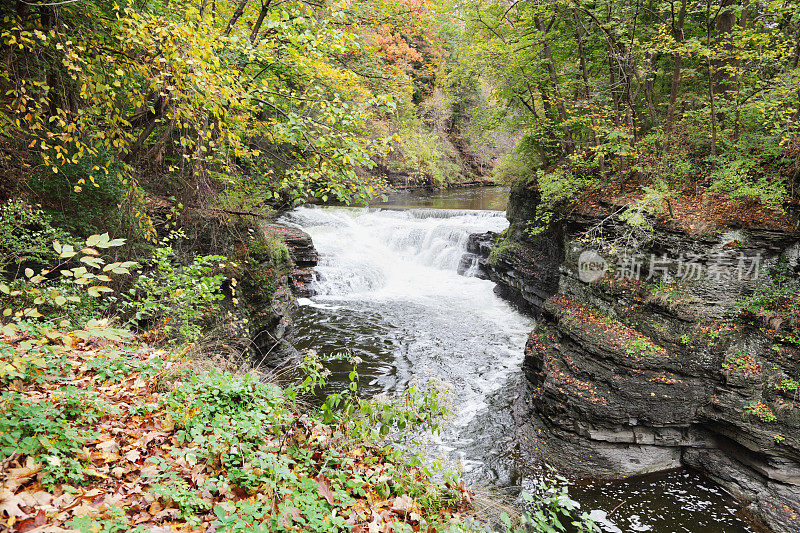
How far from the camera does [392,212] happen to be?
23.0 m

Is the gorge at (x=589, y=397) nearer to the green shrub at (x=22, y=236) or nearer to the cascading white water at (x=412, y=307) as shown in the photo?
the cascading white water at (x=412, y=307)

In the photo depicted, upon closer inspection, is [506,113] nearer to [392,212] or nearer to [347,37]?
[347,37]

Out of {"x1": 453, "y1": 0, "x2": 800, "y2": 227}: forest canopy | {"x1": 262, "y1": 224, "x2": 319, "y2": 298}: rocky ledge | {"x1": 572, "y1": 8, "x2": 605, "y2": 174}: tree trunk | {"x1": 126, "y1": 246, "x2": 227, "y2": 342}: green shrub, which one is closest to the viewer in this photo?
{"x1": 126, "y1": 246, "x2": 227, "y2": 342}: green shrub

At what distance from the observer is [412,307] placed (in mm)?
13680

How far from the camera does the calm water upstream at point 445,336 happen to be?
6219 millimetres

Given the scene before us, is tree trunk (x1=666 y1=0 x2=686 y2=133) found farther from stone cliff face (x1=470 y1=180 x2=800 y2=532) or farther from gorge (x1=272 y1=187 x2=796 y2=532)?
gorge (x1=272 y1=187 x2=796 y2=532)

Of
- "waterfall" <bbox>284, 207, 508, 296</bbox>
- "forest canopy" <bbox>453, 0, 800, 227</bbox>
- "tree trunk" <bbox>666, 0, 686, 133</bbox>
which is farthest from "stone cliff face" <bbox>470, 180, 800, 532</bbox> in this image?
"waterfall" <bbox>284, 207, 508, 296</bbox>

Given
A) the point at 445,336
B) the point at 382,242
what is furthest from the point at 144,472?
the point at 382,242

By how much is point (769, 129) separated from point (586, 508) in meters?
8.27

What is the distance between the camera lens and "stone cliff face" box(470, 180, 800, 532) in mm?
6348

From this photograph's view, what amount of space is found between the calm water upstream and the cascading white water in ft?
0.12

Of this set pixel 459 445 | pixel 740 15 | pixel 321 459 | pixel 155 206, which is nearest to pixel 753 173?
pixel 740 15

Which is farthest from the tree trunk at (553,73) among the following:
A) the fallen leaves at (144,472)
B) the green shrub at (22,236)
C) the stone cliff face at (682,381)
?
the green shrub at (22,236)

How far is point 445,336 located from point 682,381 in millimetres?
5848
